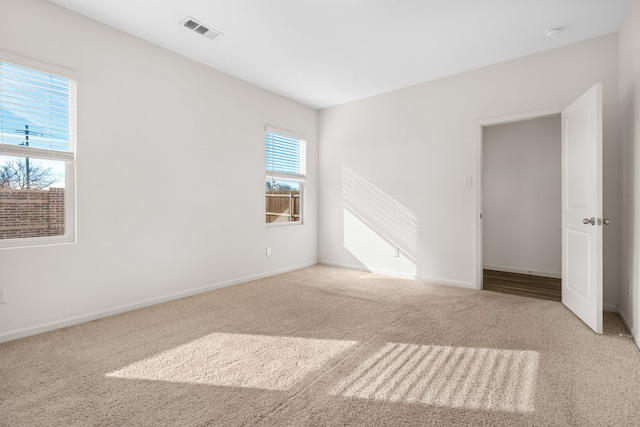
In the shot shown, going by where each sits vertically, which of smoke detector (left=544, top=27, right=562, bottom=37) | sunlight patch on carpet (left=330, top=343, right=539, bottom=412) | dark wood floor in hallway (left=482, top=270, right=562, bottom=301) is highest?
smoke detector (left=544, top=27, right=562, bottom=37)

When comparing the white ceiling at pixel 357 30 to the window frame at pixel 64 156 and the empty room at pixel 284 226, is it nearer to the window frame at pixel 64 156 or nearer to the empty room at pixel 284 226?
the empty room at pixel 284 226

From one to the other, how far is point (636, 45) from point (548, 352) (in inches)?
101

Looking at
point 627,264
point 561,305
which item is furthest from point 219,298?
point 627,264

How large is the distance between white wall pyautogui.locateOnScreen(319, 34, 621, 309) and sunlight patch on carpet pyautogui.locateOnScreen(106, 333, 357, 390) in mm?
2361

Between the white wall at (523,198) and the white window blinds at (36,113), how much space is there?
5.54 meters

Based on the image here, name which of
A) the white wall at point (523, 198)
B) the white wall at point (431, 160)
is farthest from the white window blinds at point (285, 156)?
the white wall at point (523, 198)

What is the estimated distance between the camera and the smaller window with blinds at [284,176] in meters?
4.71

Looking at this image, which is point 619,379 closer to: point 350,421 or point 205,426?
point 350,421

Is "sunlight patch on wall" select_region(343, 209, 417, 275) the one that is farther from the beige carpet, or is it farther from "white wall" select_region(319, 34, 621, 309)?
the beige carpet

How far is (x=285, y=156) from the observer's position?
496 centimetres

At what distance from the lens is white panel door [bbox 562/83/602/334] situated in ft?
8.33

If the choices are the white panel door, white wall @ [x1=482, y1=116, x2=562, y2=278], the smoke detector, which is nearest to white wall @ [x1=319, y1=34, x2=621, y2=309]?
the white panel door

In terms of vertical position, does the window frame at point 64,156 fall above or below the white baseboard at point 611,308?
above

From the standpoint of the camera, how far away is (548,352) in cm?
224
